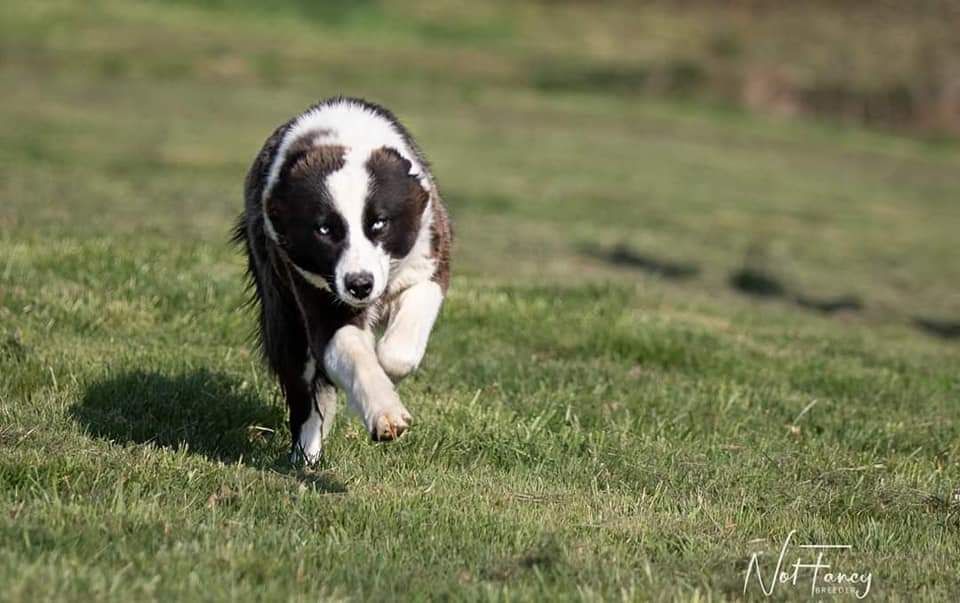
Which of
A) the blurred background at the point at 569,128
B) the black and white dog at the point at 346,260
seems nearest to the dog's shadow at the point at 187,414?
the black and white dog at the point at 346,260

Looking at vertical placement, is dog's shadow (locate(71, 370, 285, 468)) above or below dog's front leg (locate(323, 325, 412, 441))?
below

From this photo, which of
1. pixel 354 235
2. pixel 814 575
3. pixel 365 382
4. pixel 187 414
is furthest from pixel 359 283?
pixel 814 575

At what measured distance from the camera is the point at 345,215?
6.34 meters

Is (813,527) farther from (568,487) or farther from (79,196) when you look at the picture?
(79,196)

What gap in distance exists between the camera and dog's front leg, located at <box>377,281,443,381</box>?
6.50 meters

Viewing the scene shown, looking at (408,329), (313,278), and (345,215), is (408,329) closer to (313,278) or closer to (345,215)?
(313,278)

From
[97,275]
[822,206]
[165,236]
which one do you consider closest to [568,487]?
[97,275]

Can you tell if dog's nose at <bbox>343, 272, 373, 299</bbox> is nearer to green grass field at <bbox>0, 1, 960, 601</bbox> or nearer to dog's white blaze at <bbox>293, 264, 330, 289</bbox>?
dog's white blaze at <bbox>293, 264, 330, 289</bbox>

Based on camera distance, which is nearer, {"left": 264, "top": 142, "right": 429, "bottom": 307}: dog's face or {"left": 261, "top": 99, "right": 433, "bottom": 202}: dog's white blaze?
{"left": 264, "top": 142, "right": 429, "bottom": 307}: dog's face

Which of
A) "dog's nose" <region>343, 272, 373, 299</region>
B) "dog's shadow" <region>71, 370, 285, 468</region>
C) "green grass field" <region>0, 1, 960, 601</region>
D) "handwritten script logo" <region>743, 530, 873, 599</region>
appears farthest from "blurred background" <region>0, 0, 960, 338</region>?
"handwritten script logo" <region>743, 530, 873, 599</region>

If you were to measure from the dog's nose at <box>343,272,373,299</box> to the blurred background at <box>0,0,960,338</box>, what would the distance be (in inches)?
195

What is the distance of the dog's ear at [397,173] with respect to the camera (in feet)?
21.5

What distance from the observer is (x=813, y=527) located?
6363 mm

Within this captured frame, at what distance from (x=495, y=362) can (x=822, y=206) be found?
19.2m
